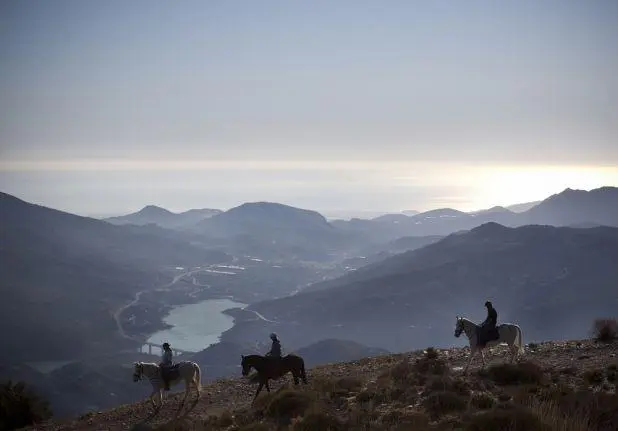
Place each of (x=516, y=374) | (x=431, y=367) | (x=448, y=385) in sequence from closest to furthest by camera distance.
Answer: (x=448, y=385)
(x=516, y=374)
(x=431, y=367)

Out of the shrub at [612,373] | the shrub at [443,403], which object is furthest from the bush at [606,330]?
Result: the shrub at [443,403]

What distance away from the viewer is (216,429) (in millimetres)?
14000

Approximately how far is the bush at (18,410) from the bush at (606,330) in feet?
90.5

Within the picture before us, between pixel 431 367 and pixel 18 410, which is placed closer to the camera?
pixel 431 367

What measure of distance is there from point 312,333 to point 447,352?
6243 inches

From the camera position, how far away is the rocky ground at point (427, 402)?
10383 mm

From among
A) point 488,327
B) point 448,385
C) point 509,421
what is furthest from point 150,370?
point 488,327

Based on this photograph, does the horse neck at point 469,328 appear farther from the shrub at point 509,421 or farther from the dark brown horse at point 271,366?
the shrub at point 509,421

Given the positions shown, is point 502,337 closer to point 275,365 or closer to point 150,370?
point 275,365

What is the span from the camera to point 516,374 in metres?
15.9

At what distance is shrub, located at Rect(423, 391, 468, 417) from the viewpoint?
509 inches

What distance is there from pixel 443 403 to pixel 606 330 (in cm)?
1562

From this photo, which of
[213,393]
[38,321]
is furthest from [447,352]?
[38,321]

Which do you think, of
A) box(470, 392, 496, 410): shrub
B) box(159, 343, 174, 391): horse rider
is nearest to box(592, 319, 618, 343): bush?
box(470, 392, 496, 410): shrub
